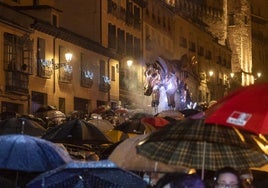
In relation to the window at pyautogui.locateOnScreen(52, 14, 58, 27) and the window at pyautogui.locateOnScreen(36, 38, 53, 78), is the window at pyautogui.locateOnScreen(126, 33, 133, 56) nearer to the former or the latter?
the window at pyautogui.locateOnScreen(52, 14, 58, 27)

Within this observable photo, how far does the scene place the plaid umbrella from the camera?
6.91 metres

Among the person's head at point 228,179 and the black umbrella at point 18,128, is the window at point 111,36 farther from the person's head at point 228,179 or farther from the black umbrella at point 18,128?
the person's head at point 228,179

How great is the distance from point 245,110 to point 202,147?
7.67 ft

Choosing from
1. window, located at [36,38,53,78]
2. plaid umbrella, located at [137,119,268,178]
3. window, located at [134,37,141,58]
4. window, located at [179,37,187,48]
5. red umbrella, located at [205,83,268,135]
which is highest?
window, located at [179,37,187,48]

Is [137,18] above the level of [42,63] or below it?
above

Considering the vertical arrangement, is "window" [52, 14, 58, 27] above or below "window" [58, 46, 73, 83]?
above

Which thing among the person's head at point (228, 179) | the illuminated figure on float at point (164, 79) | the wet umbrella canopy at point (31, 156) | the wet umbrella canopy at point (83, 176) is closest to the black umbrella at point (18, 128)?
the wet umbrella canopy at point (31, 156)

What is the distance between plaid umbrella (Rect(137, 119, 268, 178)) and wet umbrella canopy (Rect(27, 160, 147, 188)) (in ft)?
1.96

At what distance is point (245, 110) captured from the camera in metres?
5.41

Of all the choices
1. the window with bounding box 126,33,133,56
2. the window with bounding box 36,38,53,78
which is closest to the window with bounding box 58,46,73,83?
the window with bounding box 36,38,53,78

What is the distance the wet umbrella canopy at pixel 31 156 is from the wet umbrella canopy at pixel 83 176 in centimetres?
Answer: 192

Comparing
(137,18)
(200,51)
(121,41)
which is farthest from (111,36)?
(200,51)

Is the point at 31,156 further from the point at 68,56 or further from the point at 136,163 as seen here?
the point at 68,56

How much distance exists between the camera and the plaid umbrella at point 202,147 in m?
6.91
